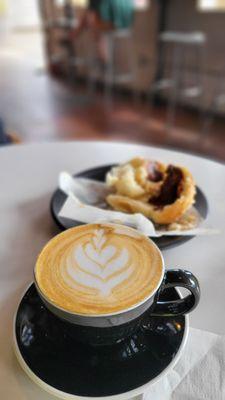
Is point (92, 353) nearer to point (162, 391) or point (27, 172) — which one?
point (162, 391)

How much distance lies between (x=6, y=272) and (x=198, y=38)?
7.33ft

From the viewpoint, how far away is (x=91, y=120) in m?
2.94

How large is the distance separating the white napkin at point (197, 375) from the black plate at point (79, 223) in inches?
5.8

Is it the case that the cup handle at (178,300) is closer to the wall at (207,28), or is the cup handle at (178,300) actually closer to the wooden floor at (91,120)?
the wooden floor at (91,120)

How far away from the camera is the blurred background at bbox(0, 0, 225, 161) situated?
2611 mm

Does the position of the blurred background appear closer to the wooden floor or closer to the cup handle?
the wooden floor

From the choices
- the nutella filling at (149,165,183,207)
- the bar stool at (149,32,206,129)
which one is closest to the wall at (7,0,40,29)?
the bar stool at (149,32,206,129)

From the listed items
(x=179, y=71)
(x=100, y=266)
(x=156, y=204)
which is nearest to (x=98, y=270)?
(x=100, y=266)

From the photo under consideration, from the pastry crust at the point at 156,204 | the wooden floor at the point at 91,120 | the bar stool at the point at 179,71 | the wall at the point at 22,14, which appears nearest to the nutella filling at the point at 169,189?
the pastry crust at the point at 156,204

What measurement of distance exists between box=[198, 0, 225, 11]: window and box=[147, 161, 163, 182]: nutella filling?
95.4 inches

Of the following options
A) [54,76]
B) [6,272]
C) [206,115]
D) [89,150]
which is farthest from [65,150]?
[54,76]

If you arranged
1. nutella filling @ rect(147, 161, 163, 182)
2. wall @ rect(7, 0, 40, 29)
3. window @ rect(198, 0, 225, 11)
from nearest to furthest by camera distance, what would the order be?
nutella filling @ rect(147, 161, 163, 182)
window @ rect(198, 0, 225, 11)
wall @ rect(7, 0, 40, 29)

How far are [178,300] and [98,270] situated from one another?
0.09m

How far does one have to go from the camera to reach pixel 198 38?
229 cm
